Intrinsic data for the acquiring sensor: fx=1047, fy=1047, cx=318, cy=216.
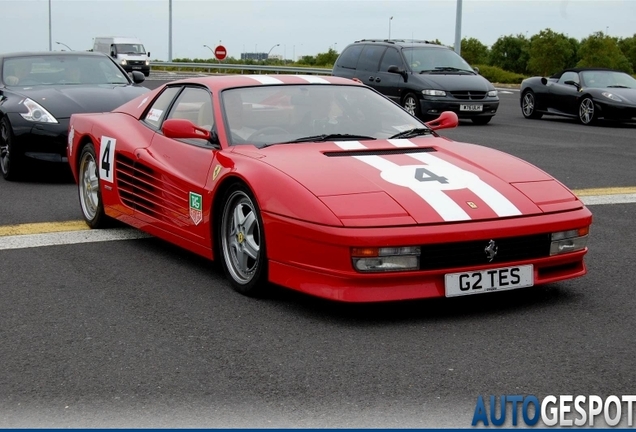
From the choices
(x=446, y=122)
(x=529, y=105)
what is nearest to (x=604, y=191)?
(x=446, y=122)

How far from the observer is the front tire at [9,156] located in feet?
35.5

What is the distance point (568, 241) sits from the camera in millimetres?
5598

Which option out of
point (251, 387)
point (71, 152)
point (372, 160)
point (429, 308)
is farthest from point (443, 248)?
point (71, 152)

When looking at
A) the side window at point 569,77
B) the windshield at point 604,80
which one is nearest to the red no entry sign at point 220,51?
the side window at point 569,77

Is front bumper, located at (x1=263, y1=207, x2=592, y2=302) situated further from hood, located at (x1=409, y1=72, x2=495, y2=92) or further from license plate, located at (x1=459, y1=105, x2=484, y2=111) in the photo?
license plate, located at (x1=459, y1=105, x2=484, y2=111)

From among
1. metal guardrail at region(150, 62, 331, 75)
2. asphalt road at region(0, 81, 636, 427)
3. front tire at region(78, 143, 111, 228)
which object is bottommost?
metal guardrail at region(150, 62, 331, 75)

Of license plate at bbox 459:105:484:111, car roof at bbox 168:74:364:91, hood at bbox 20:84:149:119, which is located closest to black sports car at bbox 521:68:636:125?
license plate at bbox 459:105:484:111

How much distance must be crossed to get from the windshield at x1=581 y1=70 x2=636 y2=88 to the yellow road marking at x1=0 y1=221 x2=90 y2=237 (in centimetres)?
1434

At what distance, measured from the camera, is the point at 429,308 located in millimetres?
5496

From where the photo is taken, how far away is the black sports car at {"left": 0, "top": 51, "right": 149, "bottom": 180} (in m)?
10.7

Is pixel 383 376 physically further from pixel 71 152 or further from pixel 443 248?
pixel 71 152

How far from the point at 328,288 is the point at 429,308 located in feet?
2.01

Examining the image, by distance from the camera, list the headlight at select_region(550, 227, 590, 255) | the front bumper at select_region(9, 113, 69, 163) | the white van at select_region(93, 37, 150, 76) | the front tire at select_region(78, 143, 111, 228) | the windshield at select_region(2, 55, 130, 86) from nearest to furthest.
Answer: the headlight at select_region(550, 227, 590, 255), the front tire at select_region(78, 143, 111, 228), the front bumper at select_region(9, 113, 69, 163), the windshield at select_region(2, 55, 130, 86), the white van at select_region(93, 37, 150, 76)

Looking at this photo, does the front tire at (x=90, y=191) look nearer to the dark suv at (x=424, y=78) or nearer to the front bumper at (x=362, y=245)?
the front bumper at (x=362, y=245)
